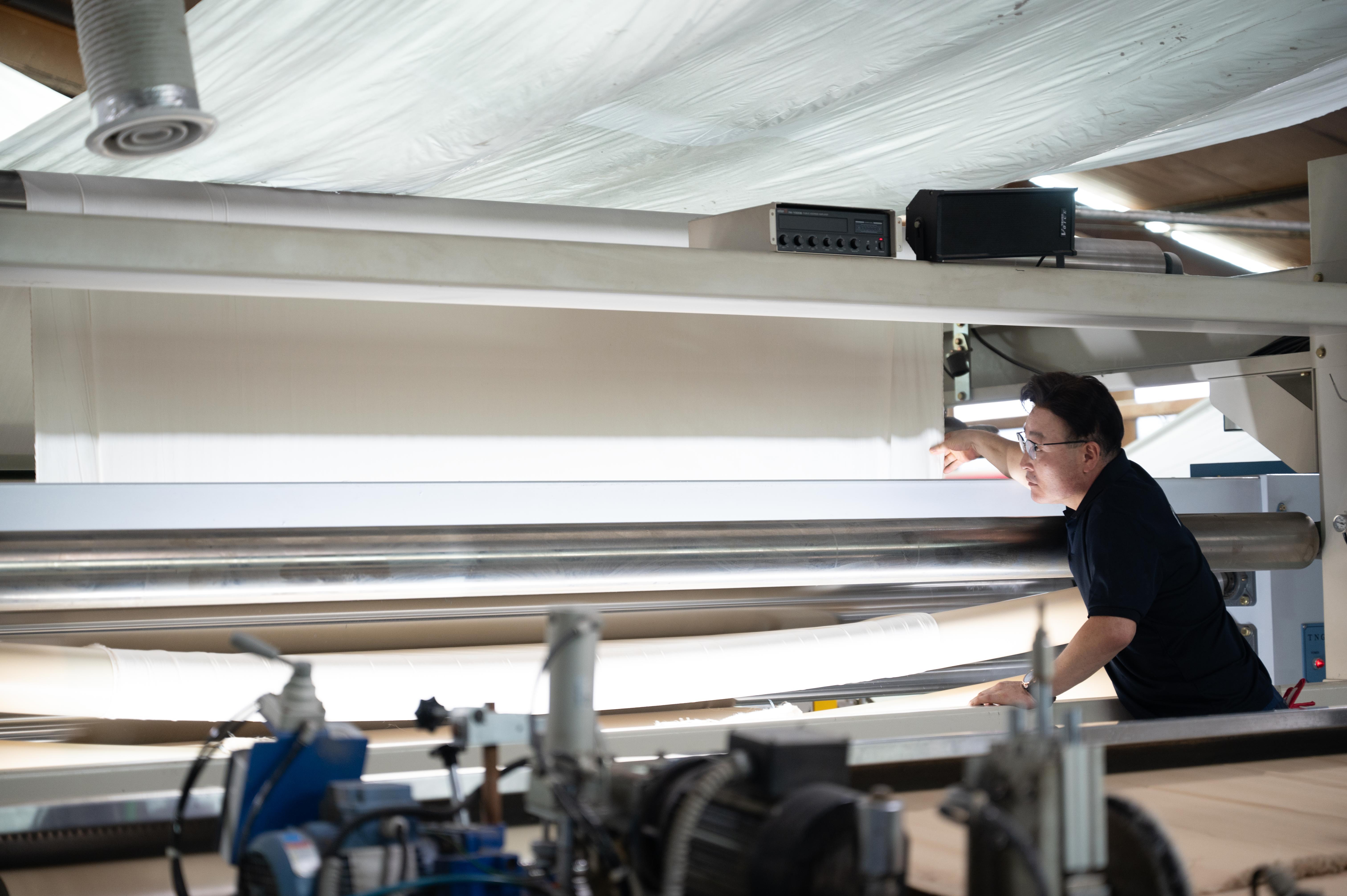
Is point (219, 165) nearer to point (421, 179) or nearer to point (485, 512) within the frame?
point (421, 179)

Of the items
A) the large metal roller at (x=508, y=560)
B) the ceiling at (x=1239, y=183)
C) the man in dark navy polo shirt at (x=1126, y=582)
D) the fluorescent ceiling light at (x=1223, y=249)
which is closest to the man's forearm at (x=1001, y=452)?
the man in dark navy polo shirt at (x=1126, y=582)

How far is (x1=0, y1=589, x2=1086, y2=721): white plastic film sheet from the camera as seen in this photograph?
1466 millimetres

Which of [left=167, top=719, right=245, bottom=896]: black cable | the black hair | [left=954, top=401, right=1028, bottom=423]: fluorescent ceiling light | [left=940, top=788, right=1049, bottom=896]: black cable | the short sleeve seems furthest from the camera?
[left=954, top=401, right=1028, bottom=423]: fluorescent ceiling light

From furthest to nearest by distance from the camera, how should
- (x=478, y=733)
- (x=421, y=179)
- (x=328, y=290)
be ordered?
(x=421, y=179)
(x=328, y=290)
(x=478, y=733)

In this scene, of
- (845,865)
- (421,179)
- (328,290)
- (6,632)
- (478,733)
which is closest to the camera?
(845,865)

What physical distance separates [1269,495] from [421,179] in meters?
1.63

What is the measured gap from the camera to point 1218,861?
37.2 inches

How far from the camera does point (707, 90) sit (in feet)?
5.22

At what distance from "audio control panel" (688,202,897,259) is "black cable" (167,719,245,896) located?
892 millimetres

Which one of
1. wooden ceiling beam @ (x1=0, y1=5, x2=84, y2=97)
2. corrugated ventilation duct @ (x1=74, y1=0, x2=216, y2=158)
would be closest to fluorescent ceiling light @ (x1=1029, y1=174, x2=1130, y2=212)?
wooden ceiling beam @ (x1=0, y1=5, x2=84, y2=97)

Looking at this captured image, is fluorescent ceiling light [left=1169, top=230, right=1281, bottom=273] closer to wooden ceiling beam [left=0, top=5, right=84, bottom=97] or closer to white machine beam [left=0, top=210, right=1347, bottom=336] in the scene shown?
white machine beam [left=0, top=210, right=1347, bottom=336]

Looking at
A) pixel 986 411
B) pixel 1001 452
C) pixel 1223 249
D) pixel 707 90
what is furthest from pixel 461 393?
pixel 1223 249

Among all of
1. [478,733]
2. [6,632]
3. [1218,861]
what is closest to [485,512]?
[6,632]

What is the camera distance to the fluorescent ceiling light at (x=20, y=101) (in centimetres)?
192
